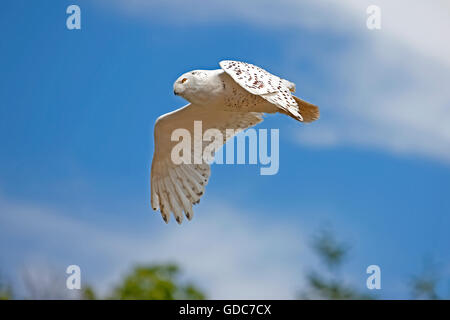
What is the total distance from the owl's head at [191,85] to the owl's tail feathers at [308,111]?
0.87m

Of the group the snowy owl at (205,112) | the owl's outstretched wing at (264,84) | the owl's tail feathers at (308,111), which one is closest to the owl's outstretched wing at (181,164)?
the snowy owl at (205,112)

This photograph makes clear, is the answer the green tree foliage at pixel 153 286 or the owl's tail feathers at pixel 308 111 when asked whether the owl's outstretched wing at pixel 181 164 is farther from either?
the green tree foliage at pixel 153 286

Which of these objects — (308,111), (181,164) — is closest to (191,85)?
(308,111)

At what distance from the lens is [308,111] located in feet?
21.4

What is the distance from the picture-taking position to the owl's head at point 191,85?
614 cm

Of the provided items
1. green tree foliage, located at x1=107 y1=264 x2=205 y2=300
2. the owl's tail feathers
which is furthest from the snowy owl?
green tree foliage, located at x1=107 y1=264 x2=205 y2=300

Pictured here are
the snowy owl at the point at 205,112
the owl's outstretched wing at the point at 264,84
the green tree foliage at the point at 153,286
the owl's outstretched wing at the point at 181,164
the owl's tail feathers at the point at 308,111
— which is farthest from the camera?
the green tree foliage at the point at 153,286

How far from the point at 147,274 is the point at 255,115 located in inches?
364

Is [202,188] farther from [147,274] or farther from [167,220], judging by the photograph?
[147,274]

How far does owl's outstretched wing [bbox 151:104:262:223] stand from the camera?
702cm

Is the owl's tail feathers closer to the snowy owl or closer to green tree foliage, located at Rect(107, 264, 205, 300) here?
the snowy owl

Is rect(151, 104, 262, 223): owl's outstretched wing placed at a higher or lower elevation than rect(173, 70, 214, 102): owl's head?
lower

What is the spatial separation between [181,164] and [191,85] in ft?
4.23
